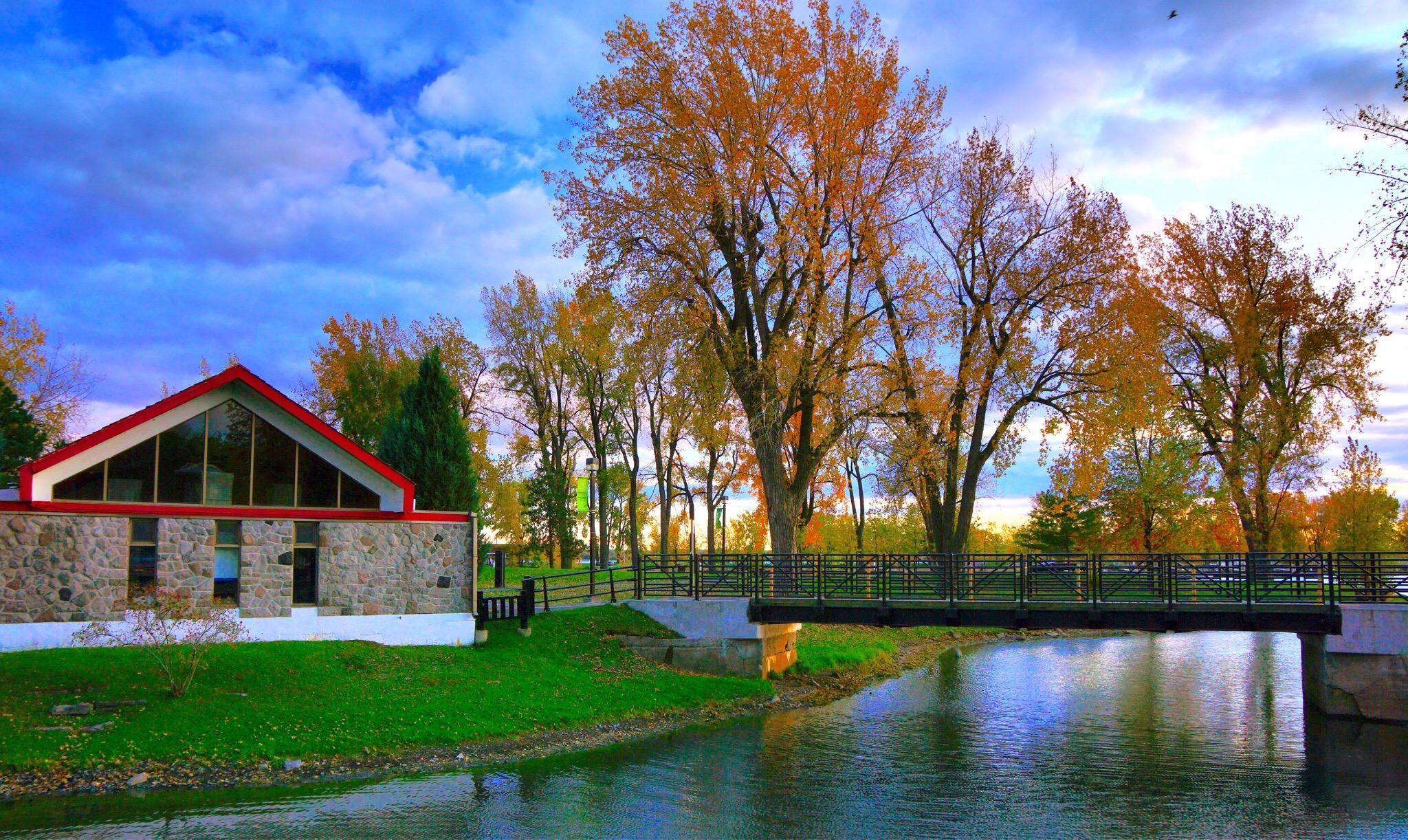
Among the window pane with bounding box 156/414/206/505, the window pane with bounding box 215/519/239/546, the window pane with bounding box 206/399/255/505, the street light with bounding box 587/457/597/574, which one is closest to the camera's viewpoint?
the window pane with bounding box 156/414/206/505

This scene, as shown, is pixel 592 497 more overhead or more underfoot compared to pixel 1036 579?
more overhead

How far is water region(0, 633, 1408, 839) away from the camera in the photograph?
13141 millimetres

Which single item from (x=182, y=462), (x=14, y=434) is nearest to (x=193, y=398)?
(x=182, y=462)

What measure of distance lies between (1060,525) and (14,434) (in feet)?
150

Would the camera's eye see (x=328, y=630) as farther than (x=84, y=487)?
Yes

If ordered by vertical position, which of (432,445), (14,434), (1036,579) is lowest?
(1036,579)

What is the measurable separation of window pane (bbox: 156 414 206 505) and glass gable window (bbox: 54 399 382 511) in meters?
0.01

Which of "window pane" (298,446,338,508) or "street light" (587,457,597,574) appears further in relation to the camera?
"street light" (587,457,597,574)

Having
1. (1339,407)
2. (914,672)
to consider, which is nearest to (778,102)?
(914,672)

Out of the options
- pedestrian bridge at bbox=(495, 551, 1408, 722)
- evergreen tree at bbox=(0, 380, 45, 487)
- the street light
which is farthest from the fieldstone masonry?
evergreen tree at bbox=(0, 380, 45, 487)

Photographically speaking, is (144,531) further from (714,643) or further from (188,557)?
(714,643)

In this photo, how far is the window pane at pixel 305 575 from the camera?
69.4ft

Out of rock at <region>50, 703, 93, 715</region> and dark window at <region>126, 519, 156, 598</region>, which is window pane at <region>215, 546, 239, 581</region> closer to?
dark window at <region>126, 519, 156, 598</region>

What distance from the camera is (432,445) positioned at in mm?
29766
